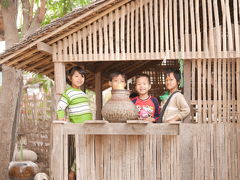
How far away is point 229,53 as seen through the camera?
26.0 ft

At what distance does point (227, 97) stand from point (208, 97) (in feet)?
1.17

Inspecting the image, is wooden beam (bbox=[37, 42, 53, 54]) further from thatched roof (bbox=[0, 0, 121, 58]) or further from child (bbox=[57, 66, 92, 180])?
child (bbox=[57, 66, 92, 180])

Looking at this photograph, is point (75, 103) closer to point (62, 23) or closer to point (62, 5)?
point (62, 23)

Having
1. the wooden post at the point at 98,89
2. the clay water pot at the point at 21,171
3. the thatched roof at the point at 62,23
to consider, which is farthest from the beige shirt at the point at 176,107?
the clay water pot at the point at 21,171

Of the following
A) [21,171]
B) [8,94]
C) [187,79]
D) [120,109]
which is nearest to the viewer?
[120,109]

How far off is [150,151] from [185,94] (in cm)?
132

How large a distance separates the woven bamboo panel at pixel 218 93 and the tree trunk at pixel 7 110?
6142mm

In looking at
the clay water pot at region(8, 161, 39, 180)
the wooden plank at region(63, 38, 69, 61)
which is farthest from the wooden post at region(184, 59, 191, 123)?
the clay water pot at region(8, 161, 39, 180)

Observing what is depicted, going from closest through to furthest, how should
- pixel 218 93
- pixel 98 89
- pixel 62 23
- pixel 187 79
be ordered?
pixel 62 23
pixel 218 93
pixel 187 79
pixel 98 89

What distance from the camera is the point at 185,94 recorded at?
26.9 feet

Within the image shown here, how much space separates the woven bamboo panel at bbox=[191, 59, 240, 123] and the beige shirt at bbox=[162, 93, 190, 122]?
1.11 ft

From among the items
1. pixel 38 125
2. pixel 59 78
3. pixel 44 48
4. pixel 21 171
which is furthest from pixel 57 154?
pixel 38 125

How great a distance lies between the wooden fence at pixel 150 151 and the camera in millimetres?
7430

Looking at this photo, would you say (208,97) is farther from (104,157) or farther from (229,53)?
(104,157)
